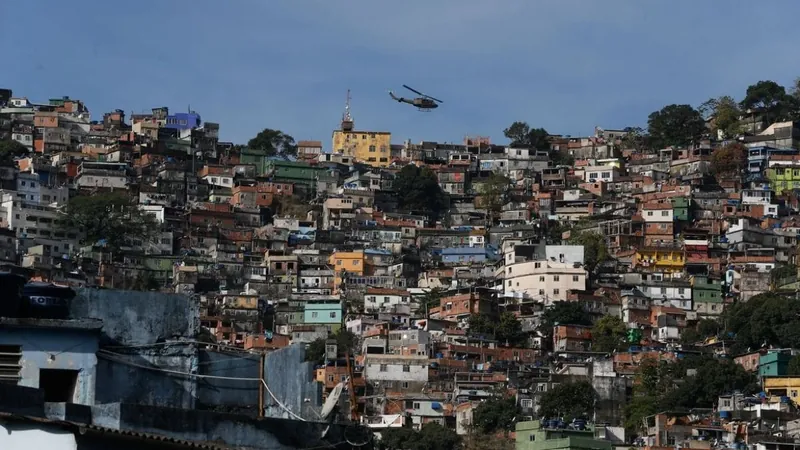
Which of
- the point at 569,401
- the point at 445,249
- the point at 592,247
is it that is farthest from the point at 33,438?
the point at 445,249

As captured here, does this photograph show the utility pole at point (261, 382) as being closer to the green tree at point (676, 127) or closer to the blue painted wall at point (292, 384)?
the blue painted wall at point (292, 384)

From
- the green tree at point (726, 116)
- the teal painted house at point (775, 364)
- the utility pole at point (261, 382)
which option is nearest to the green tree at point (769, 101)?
the green tree at point (726, 116)

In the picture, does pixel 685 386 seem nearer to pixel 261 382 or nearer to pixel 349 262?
pixel 349 262

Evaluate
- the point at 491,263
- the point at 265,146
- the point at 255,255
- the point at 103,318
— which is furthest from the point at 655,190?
the point at 103,318

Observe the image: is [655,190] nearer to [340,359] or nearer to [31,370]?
[340,359]

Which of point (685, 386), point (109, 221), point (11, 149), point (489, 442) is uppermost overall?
point (11, 149)
